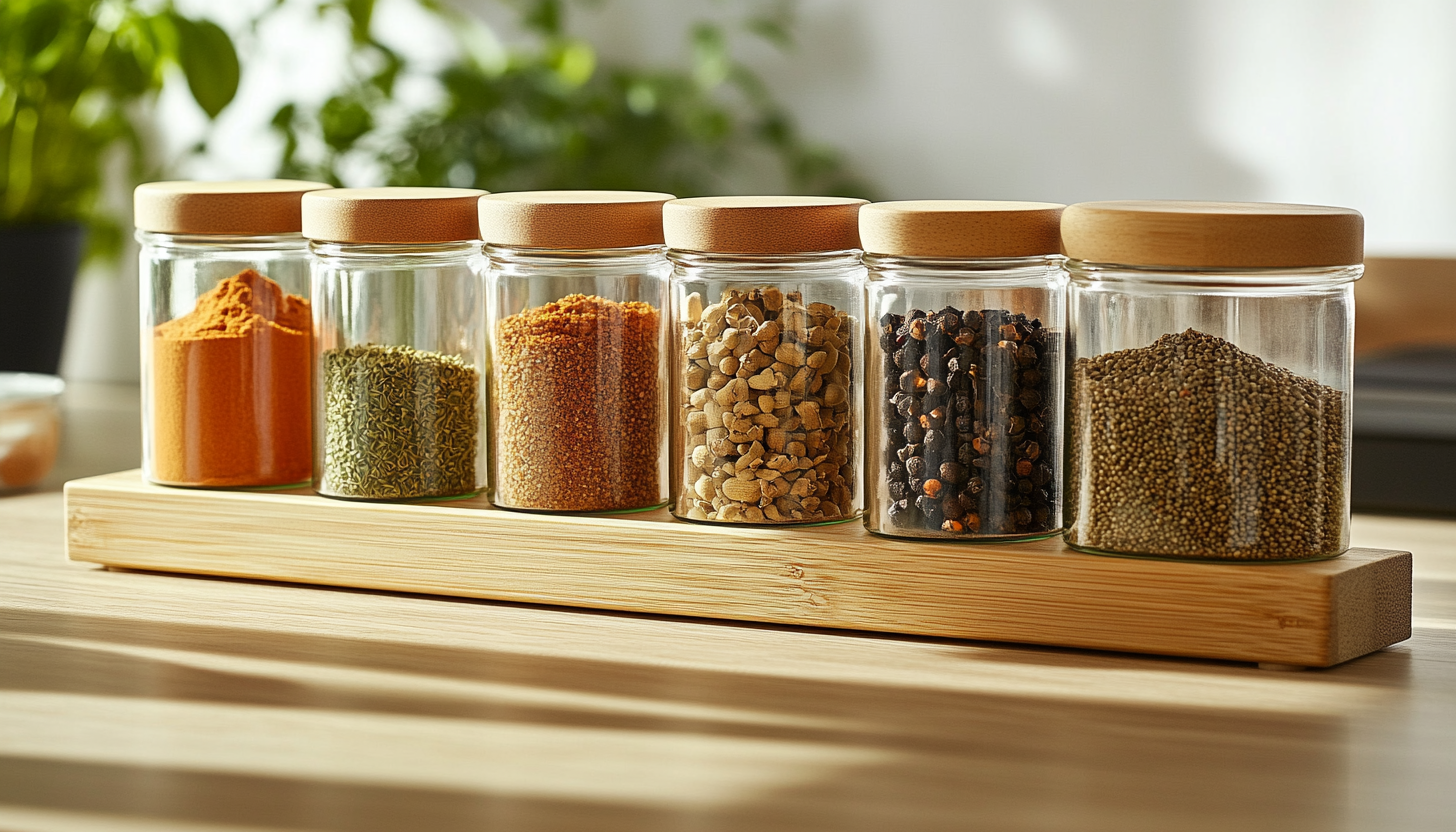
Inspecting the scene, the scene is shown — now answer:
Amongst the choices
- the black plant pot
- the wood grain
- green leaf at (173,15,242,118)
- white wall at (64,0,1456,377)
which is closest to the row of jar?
green leaf at (173,15,242,118)

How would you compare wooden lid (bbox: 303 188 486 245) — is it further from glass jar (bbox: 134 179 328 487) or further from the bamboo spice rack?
the bamboo spice rack

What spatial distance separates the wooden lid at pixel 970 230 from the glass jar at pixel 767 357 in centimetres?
6

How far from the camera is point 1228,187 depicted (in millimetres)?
2301

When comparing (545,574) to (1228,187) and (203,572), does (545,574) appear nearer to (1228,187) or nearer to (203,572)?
(203,572)

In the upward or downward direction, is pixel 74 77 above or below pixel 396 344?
above

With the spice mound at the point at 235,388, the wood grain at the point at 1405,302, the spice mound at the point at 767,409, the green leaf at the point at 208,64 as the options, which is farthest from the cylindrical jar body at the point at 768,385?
the wood grain at the point at 1405,302

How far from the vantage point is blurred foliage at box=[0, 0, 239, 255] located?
166 centimetres

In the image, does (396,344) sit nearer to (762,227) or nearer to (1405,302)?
(762,227)

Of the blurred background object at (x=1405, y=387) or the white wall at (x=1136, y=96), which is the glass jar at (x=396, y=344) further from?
the white wall at (x=1136, y=96)

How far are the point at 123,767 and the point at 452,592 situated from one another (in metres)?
0.34

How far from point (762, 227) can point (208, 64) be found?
941 mm

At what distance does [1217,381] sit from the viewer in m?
0.82

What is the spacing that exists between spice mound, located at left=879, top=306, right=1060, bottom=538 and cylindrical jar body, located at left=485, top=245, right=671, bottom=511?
0.15 m

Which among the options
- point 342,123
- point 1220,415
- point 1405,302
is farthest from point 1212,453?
point 342,123
